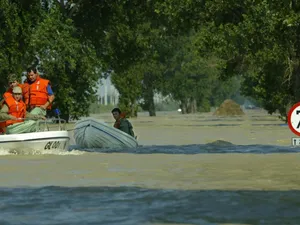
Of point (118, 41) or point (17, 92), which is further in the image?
point (118, 41)

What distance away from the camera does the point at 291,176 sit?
61.1 feet

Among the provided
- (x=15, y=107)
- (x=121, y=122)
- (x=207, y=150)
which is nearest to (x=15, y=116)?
(x=15, y=107)

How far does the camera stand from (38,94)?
27156mm

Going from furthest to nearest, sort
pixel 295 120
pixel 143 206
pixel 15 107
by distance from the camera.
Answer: pixel 15 107
pixel 295 120
pixel 143 206

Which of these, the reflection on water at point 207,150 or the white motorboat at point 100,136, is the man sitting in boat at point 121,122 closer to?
the white motorboat at point 100,136

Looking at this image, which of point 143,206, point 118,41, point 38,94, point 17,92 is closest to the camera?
point 143,206

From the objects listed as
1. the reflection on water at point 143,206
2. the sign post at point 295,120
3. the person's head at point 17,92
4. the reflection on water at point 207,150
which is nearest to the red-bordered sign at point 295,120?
the sign post at point 295,120

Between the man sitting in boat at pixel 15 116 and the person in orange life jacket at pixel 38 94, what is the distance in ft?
1.04

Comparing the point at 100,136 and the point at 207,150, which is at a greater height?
the point at 100,136

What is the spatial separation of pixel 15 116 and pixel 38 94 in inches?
32.9

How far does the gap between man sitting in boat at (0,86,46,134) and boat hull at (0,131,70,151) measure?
1.33 ft

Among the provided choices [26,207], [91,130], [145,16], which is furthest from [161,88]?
[26,207]

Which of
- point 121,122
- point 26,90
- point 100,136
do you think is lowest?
point 100,136

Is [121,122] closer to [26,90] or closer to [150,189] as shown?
[26,90]
